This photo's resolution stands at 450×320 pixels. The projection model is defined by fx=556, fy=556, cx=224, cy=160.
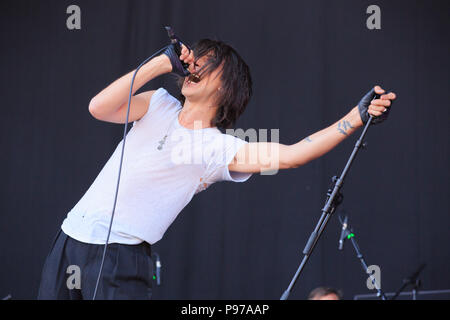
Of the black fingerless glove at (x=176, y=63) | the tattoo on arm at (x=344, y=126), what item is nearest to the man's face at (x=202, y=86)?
the black fingerless glove at (x=176, y=63)

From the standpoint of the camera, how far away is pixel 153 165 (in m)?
1.57

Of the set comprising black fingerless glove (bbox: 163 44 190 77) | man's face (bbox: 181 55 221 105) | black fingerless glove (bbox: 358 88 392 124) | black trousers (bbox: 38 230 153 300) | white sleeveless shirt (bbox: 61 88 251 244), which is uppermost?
black fingerless glove (bbox: 163 44 190 77)

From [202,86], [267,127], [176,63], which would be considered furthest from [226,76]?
[267,127]

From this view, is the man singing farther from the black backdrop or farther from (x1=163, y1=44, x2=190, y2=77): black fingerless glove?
the black backdrop

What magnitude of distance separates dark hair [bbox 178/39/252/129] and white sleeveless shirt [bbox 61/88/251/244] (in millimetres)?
118

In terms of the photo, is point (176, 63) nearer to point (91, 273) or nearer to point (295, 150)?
point (295, 150)

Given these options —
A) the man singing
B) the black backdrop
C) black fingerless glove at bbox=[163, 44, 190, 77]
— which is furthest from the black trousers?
the black backdrop

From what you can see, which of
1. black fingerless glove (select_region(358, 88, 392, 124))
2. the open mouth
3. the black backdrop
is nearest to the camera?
black fingerless glove (select_region(358, 88, 392, 124))

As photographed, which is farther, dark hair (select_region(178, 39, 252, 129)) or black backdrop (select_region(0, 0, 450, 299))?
black backdrop (select_region(0, 0, 450, 299))

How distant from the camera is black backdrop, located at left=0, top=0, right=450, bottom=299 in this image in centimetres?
367

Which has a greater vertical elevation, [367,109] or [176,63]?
[176,63]

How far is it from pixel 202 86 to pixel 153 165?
30 centimetres
